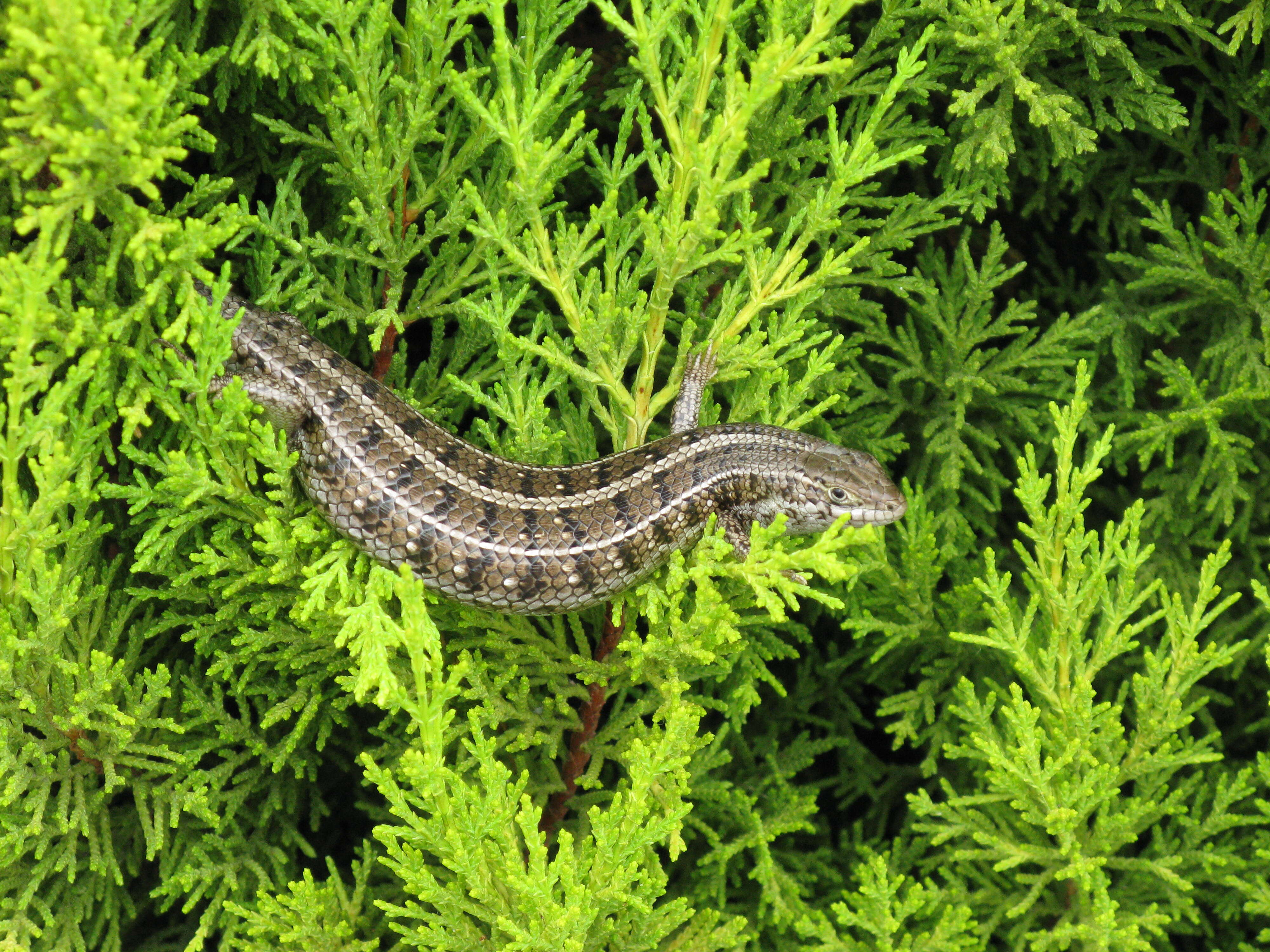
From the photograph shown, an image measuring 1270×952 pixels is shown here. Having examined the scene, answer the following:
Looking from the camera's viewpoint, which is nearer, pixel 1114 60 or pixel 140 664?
pixel 140 664

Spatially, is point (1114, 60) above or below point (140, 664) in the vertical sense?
above

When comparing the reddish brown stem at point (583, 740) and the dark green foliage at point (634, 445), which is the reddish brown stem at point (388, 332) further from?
the reddish brown stem at point (583, 740)

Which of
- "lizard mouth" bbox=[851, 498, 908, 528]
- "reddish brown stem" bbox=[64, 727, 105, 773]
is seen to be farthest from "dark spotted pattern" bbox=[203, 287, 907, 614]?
"reddish brown stem" bbox=[64, 727, 105, 773]

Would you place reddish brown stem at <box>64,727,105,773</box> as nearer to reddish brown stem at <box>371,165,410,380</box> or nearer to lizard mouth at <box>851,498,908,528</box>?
reddish brown stem at <box>371,165,410,380</box>

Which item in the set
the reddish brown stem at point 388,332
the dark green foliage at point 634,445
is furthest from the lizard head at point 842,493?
the reddish brown stem at point 388,332

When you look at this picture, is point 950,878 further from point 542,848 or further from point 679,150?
point 679,150

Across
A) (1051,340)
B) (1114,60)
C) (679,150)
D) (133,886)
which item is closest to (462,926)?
(133,886)

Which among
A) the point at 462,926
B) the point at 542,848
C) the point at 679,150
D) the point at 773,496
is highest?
the point at 679,150
